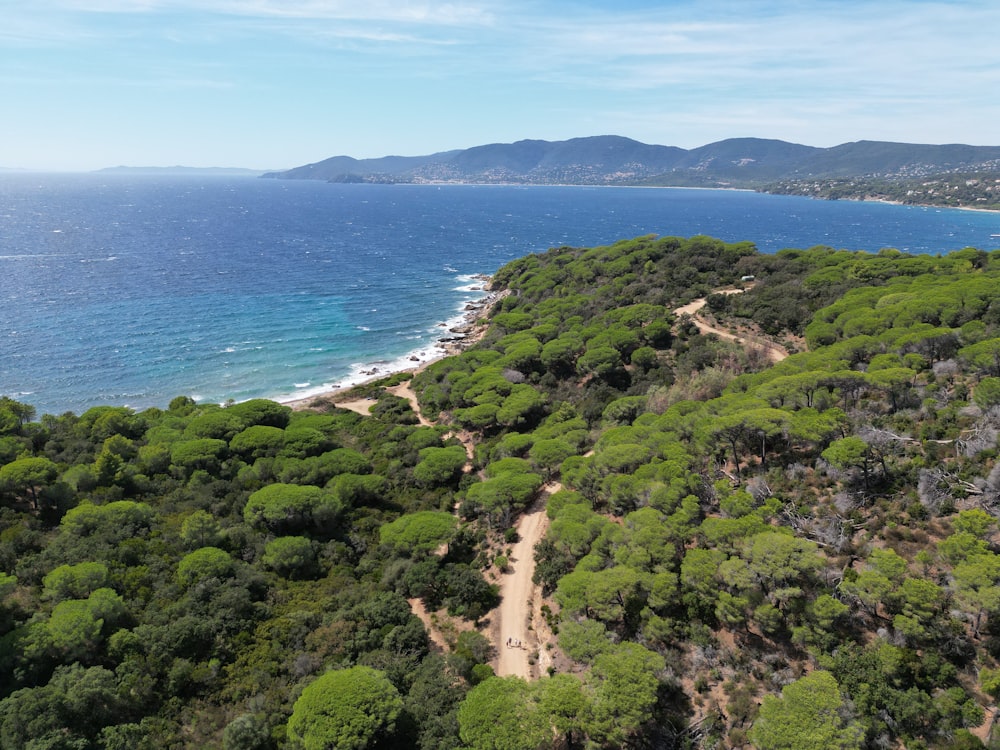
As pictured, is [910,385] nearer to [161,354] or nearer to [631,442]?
[631,442]

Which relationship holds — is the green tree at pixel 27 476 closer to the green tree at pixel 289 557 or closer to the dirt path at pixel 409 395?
the green tree at pixel 289 557

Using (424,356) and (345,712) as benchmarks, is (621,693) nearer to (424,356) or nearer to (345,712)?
(345,712)

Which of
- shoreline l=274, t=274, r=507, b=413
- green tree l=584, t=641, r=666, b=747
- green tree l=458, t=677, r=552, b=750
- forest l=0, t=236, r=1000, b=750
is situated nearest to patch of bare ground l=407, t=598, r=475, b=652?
forest l=0, t=236, r=1000, b=750

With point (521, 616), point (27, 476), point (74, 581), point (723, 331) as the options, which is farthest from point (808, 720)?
point (723, 331)

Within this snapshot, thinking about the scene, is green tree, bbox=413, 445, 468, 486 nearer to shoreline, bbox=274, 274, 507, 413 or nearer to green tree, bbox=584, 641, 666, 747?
green tree, bbox=584, 641, 666, 747

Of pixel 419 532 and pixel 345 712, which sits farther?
pixel 419 532

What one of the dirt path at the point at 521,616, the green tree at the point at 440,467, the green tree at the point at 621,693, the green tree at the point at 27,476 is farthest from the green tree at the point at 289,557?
the green tree at the point at 621,693

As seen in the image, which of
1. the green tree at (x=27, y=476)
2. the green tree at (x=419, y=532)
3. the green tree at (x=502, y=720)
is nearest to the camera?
the green tree at (x=502, y=720)
